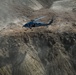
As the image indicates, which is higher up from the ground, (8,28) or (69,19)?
(8,28)

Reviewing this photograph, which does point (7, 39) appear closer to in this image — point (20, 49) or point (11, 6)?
point (20, 49)

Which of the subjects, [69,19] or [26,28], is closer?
[26,28]

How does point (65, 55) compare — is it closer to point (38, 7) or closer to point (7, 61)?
point (7, 61)

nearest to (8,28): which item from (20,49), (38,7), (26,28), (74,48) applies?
(26,28)

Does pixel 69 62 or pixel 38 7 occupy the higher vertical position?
pixel 38 7

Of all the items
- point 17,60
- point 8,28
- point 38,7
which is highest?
point 38,7

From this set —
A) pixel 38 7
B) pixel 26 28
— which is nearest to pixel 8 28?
pixel 26 28

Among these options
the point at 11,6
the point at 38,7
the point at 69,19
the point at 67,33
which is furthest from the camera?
the point at 38,7

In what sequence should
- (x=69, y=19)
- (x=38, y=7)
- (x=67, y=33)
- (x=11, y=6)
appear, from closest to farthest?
1. (x=67, y=33)
2. (x=69, y=19)
3. (x=11, y=6)
4. (x=38, y=7)

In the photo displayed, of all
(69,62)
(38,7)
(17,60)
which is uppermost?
(38,7)
